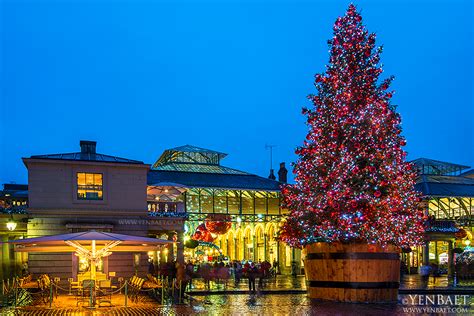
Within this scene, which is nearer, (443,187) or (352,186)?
(352,186)

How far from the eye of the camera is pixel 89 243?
888 inches

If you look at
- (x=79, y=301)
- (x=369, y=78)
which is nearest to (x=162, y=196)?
(x=79, y=301)

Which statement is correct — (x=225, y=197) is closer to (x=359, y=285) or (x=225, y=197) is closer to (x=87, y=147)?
(x=87, y=147)

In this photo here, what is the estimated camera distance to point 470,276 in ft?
123

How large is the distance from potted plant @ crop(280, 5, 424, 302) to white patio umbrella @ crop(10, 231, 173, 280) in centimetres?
543

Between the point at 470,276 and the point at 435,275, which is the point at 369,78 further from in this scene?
the point at 435,275

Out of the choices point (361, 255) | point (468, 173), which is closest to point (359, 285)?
point (361, 255)

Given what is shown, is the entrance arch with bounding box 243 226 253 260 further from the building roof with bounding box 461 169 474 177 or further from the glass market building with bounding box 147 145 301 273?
the building roof with bounding box 461 169 474 177

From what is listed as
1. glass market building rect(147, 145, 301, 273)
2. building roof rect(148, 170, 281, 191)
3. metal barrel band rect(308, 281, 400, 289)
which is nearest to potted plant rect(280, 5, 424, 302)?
metal barrel band rect(308, 281, 400, 289)

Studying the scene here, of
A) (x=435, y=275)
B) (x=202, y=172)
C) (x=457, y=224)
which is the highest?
(x=202, y=172)

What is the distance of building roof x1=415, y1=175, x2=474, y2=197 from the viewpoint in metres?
47.7

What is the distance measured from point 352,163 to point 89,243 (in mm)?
9286

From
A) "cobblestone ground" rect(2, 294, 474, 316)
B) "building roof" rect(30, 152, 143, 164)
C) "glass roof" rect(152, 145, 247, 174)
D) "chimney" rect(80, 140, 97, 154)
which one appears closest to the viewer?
"cobblestone ground" rect(2, 294, 474, 316)

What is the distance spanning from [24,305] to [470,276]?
25.6 meters
